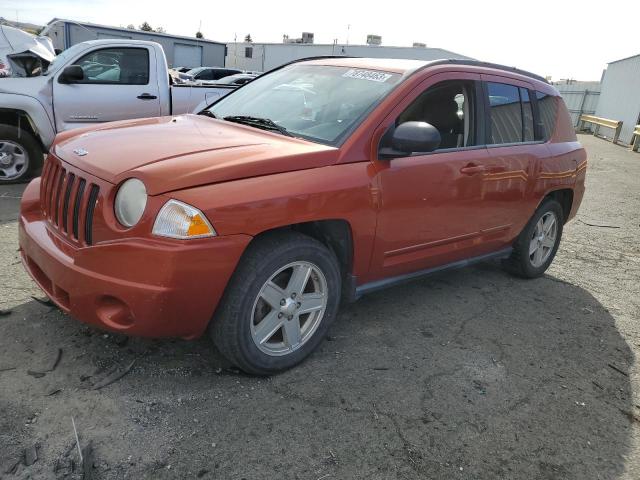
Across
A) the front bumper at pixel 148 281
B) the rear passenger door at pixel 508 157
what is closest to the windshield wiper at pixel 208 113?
the front bumper at pixel 148 281

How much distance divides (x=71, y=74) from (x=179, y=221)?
5.33 meters

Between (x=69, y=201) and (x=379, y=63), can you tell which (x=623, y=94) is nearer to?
(x=379, y=63)

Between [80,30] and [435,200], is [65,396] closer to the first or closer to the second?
[435,200]

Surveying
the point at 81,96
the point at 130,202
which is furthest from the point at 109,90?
the point at 130,202

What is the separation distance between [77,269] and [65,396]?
2.08 feet

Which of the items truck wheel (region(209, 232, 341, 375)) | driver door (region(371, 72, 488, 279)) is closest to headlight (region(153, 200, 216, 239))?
truck wheel (region(209, 232, 341, 375))

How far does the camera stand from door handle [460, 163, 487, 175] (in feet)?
12.1

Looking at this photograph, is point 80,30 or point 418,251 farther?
point 80,30

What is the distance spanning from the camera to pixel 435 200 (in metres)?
3.52

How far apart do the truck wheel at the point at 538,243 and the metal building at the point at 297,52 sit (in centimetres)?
3424

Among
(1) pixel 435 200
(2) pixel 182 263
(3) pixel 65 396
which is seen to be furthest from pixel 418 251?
(3) pixel 65 396

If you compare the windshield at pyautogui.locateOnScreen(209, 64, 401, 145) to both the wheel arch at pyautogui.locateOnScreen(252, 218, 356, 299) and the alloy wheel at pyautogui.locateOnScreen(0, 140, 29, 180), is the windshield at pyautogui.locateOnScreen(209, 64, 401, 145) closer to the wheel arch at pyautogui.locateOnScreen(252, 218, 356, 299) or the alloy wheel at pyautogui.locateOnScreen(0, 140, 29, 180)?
the wheel arch at pyautogui.locateOnScreen(252, 218, 356, 299)

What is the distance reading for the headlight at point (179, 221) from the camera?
2.44 metres

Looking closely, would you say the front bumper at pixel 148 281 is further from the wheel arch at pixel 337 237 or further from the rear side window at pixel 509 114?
the rear side window at pixel 509 114
